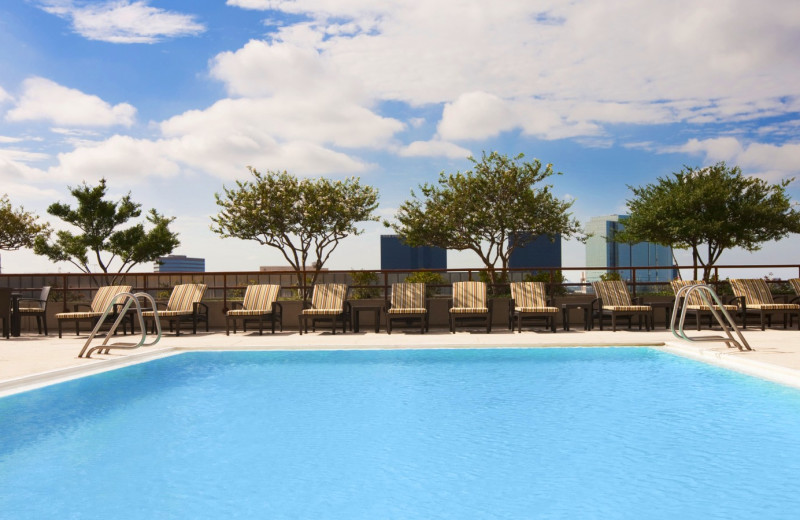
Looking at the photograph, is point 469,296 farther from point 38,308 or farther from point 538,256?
point 538,256

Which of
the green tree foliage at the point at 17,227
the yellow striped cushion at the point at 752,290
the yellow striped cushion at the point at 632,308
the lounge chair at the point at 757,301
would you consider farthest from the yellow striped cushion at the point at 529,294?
the green tree foliage at the point at 17,227

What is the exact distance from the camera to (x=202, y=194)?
22500mm

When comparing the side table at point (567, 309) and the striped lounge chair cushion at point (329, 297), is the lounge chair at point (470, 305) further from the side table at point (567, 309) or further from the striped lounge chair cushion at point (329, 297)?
the striped lounge chair cushion at point (329, 297)

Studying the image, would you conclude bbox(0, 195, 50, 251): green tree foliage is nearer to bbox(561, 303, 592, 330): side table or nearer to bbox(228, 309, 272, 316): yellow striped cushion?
bbox(228, 309, 272, 316): yellow striped cushion

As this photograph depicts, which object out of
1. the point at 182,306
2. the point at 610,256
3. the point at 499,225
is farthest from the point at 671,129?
the point at 610,256

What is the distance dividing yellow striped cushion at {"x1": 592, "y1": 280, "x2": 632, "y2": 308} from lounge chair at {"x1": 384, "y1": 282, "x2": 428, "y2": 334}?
11.0 ft

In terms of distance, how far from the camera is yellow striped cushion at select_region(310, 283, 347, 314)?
1181 cm

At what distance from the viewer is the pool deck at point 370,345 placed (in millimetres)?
6930

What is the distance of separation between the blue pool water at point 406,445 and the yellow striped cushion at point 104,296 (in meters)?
4.84

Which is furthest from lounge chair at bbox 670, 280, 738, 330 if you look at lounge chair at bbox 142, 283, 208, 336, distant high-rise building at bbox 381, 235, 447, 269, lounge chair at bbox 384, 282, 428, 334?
distant high-rise building at bbox 381, 235, 447, 269

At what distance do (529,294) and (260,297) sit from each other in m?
5.23

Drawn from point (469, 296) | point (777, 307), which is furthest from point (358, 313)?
point (777, 307)

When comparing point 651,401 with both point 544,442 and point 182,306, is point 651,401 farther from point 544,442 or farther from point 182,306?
point 182,306

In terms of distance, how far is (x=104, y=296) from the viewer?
480 inches
